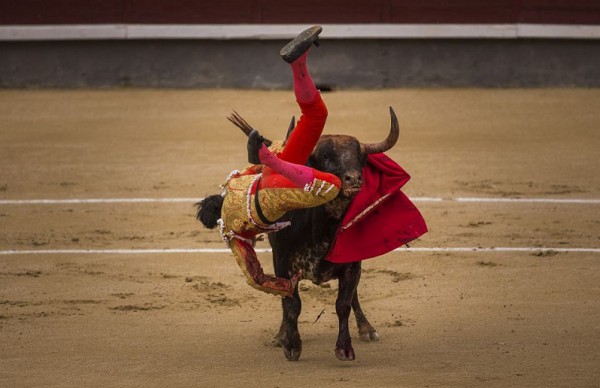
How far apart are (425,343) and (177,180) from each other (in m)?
3.93

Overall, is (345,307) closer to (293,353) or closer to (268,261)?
(293,353)

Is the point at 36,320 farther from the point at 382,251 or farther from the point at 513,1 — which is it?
the point at 513,1

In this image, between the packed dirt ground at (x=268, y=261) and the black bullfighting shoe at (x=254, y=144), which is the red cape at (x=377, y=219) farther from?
the black bullfighting shoe at (x=254, y=144)

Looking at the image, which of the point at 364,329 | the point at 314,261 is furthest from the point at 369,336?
the point at 314,261

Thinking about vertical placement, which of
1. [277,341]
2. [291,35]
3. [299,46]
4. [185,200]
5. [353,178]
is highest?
[291,35]

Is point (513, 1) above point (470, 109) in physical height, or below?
above

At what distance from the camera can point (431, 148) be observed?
383 inches

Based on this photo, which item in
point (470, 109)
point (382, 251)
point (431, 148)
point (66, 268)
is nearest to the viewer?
point (382, 251)

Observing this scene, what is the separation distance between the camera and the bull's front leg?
4762 mm

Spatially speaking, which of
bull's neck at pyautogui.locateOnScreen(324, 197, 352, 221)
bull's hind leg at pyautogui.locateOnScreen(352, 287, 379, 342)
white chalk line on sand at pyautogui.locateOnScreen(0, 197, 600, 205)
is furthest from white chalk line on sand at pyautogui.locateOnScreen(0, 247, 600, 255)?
bull's neck at pyautogui.locateOnScreen(324, 197, 352, 221)

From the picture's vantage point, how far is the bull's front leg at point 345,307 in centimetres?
476

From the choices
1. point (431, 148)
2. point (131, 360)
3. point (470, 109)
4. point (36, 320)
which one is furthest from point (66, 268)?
point (470, 109)

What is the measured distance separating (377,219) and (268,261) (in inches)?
70.7

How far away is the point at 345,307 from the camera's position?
189 inches
